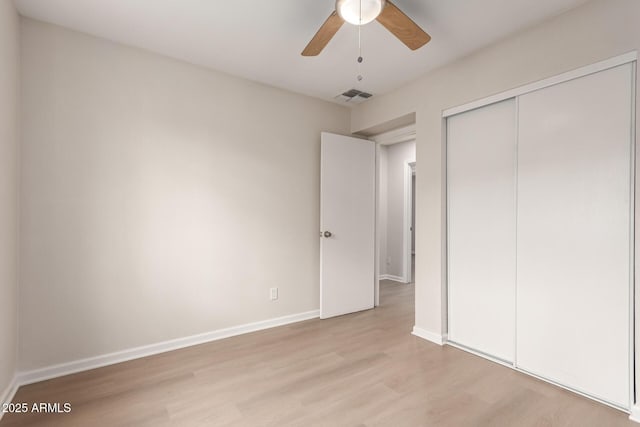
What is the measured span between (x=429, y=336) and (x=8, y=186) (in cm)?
337

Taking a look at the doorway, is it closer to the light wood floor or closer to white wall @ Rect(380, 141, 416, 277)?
white wall @ Rect(380, 141, 416, 277)

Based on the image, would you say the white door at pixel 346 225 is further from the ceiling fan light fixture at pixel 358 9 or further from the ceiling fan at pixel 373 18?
the ceiling fan light fixture at pixel 358 9

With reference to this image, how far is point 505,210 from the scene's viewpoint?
240cm

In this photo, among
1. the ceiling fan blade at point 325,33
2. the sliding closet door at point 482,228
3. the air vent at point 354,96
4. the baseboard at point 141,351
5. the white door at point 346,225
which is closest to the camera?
the ceiling fan blade at point 325,33

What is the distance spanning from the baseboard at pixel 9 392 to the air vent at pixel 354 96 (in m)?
3.59

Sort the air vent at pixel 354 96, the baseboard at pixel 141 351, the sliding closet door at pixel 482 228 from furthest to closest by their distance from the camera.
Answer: the air vent at pixel 354 96 < the sliding closet door at pixel 482 228 < the baseboard at pixel 141 351

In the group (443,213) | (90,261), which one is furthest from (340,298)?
(90,261)

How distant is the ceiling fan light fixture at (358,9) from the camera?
5.17 feet

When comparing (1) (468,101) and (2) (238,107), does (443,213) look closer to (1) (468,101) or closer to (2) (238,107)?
(1) (468,101)

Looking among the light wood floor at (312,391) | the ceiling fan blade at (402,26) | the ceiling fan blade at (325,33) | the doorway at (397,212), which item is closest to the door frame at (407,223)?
the doorway at (397,212)

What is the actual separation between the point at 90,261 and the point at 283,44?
7.37 ft

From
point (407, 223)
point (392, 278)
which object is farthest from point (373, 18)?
point (392, 278)

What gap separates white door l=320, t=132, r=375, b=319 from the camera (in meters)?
3.47

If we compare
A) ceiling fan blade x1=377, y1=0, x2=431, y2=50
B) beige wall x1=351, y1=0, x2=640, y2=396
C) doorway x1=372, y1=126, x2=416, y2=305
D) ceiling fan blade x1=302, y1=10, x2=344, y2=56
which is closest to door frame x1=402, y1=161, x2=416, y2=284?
doorway x1=372, y1=126, x2=416, y2=305
